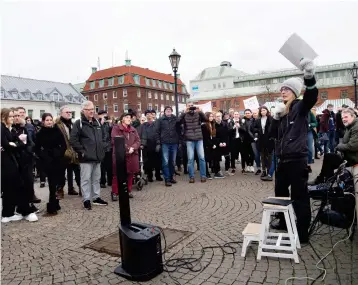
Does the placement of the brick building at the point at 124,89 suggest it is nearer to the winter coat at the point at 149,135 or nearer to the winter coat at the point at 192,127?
the winter coat at the point at 149,135

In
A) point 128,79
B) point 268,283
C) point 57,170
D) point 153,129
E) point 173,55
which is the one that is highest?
point 128,79

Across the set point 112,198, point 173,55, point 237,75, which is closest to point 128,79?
point 237,75

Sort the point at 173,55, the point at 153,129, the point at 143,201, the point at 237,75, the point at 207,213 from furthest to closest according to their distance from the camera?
1. the point at 237,75
2. the point at 173,55
3. the point at 153,129
4. the point at 143,201
5. the point at 207,213

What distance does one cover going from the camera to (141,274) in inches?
132

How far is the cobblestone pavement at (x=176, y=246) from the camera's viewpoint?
3.41 m

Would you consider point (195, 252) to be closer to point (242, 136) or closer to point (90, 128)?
point (90, 128)

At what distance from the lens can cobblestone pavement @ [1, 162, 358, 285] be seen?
11.2 ft

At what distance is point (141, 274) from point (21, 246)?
230 cm

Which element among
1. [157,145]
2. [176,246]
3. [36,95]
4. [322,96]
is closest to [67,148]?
[157,145]

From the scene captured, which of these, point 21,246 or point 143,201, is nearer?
point 21,246

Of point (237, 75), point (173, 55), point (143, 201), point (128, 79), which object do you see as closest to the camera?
point (143, 201)

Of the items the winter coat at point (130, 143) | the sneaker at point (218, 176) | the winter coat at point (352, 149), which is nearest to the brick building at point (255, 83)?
the sneaker at point (218, 176)

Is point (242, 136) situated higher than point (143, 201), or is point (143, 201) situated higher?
point (242, 136)

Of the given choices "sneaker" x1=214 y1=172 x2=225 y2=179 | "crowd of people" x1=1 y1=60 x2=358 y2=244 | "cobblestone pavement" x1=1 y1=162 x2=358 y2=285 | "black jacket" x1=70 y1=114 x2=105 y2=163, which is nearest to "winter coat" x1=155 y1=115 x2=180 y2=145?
"crowd of people" x1=1 y1=60 x2=358 y2=244
